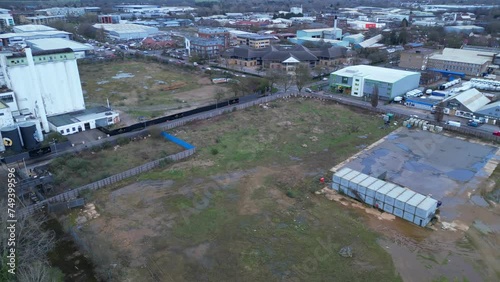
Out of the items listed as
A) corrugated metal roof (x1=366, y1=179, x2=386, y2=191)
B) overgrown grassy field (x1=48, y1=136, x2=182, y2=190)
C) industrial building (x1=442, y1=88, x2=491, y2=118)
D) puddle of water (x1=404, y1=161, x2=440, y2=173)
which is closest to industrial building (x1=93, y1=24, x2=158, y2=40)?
overgrown grassy field (x1=48, y1=136, x2=182, y2=190)

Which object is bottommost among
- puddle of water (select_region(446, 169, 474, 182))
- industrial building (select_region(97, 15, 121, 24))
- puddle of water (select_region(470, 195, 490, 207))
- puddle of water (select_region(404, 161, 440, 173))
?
puddle of water (select_region(470, 195, 490, 207))

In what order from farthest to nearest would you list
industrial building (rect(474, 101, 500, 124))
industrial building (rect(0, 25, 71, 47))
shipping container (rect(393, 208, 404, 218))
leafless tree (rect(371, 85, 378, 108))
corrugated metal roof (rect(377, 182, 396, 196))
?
industrial building (rect(0, 25, 71, 47)) < leafless tree (rect(371, 85, 378, 108)) < industrial building (rect(474, 101, 500, 124)) < corrugated metal roof (rect(377, 182, 396, 196)) < shipping container (rect(393, 208, 404, 218))

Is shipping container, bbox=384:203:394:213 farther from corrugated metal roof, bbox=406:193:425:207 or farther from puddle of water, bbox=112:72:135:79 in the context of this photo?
puddle of water, bbox=112:72:135:79

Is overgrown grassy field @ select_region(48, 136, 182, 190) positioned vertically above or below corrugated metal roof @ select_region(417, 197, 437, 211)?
below

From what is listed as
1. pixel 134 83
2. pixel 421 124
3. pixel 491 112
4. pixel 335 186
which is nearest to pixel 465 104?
pixel 491 112

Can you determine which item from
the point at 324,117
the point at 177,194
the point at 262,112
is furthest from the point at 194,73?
the point at 177,194

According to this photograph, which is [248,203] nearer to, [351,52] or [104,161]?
[104,161]

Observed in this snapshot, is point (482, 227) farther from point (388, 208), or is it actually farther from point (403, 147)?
point (403, 147)
